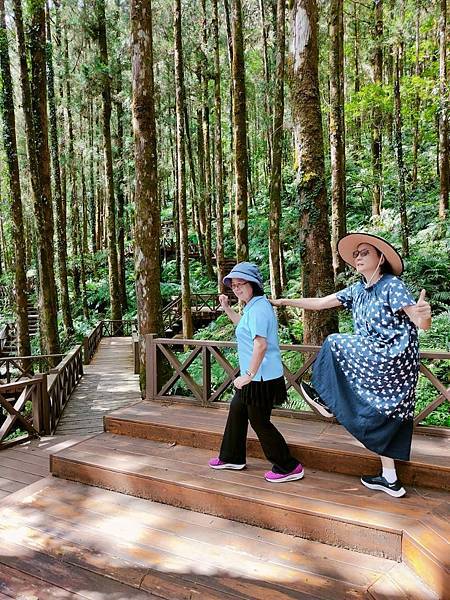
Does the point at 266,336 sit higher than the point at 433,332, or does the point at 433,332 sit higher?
the point at 266,336

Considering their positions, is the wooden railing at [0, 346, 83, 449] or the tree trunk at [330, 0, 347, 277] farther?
the tree trunk at [330, 0, 347, 277]

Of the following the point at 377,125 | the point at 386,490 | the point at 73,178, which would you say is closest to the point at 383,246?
the point at 386,490

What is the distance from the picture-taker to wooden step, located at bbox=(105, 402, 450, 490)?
359 centimetres

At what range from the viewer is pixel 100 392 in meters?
9.99

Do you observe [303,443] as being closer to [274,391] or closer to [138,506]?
[274,391]

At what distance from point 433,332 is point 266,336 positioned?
671 centimetres

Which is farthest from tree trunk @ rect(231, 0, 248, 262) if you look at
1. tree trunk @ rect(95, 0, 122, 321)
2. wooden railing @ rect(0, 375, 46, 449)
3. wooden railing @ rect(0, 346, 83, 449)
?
tree trunk @ rect(95, 0, 122, 321)

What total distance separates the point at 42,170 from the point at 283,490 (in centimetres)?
995

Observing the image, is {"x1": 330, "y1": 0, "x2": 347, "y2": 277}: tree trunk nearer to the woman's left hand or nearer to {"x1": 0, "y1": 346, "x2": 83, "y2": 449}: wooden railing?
{"x1": 0, "y1": 346, "x2": 83, "y2": 449}: wooden railing

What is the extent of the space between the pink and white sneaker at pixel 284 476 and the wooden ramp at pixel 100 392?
13.9ft

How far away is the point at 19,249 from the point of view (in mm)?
11570

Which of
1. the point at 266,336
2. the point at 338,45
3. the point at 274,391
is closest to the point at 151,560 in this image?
the point at 274,391

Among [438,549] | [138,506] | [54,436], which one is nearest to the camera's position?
[438,549]

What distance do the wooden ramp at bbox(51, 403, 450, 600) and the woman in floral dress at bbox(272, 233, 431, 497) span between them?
298mm
